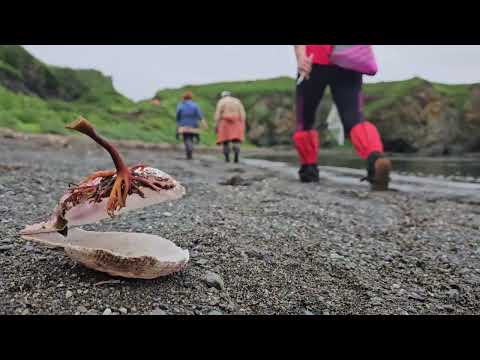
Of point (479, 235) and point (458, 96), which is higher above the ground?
point (458, 96)

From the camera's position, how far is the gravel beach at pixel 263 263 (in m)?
1.57

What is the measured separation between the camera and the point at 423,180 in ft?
24.6

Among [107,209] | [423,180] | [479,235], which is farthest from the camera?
[423,180]

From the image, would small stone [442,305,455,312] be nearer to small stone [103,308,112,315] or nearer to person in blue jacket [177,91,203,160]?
small stone [103,308,112,315]

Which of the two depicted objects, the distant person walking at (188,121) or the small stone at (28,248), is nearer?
the small stone at (28,248)

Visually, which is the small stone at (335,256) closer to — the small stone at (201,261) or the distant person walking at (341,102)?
the small stone at (201,261)

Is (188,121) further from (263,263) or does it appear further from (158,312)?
(158,312)

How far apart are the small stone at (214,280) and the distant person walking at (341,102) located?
377 centimetres

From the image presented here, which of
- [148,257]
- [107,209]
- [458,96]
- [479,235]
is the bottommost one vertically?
[479,235]

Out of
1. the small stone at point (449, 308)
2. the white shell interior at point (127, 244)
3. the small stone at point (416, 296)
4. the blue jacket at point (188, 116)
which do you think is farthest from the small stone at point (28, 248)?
the blue jacket at point (188, 116)

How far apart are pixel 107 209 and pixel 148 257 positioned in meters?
0.25

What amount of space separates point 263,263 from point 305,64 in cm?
376
